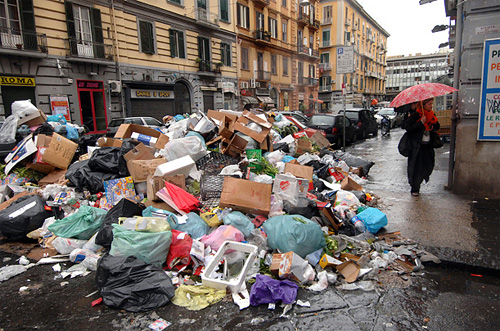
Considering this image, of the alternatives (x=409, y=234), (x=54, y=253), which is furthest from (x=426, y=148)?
(x=54, y=253)

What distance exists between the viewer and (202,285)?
3051mm

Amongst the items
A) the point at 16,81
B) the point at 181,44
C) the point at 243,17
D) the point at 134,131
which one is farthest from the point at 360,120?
the point at 243,17

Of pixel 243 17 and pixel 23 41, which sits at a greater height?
pixel 243 17

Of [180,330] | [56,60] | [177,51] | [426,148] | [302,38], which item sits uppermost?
[302,38]

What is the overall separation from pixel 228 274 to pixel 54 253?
2.32 metres

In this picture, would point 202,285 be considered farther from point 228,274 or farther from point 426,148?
point 426,148

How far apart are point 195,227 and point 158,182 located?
109 centimetres

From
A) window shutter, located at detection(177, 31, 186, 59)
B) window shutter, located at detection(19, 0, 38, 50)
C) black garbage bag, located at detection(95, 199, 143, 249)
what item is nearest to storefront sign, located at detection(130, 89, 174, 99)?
window shutter, located at detection(177, 31, 186, 59)

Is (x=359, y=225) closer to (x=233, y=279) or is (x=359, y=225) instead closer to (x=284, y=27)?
(x=233, y=279)

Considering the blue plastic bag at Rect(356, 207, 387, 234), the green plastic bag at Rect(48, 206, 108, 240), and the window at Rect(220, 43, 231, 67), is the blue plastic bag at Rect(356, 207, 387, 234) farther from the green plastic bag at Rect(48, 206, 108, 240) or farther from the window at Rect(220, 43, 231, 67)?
the window at Rect(220, 43, 231, 67)

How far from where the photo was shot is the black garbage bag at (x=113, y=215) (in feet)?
12.0

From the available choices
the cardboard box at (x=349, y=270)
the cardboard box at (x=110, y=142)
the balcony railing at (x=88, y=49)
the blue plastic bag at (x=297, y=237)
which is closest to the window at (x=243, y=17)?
the balcony railing at (x=88, y=49)

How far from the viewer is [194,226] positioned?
12.5 ft

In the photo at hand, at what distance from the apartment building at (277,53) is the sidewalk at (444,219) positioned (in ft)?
65.7
